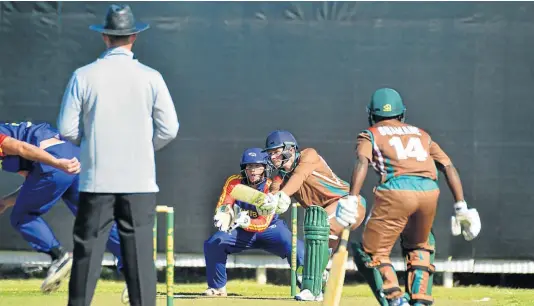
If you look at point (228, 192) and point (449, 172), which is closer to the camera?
point (449, 172)

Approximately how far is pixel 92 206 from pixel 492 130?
5476 mm

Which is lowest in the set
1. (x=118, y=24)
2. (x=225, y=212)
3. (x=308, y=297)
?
(x=308, y=297)

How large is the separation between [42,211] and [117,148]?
3222mm

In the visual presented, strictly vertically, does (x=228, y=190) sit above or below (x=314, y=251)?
above

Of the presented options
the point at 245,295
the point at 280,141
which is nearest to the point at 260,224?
the point at 245,295

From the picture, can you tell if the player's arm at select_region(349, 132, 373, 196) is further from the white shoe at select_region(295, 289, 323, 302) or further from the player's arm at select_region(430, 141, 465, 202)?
the white shoe at select_region(295, 289, 323, 302)

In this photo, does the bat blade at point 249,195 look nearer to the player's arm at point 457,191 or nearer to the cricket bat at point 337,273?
the cricket bat at point 337,273

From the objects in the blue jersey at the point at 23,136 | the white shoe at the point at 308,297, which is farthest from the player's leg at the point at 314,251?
the blue jersey at the point at 23,136

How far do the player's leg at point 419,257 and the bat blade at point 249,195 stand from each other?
1469mm

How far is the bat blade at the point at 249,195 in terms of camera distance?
8.89 meters

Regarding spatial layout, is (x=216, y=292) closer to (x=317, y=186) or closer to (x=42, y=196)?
(x=317, y=186)

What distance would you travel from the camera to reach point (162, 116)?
645 centimetres

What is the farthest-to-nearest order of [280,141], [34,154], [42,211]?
[280,141], [42,211], [34,154]

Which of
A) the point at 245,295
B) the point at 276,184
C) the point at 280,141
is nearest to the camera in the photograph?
the point at 280,141
